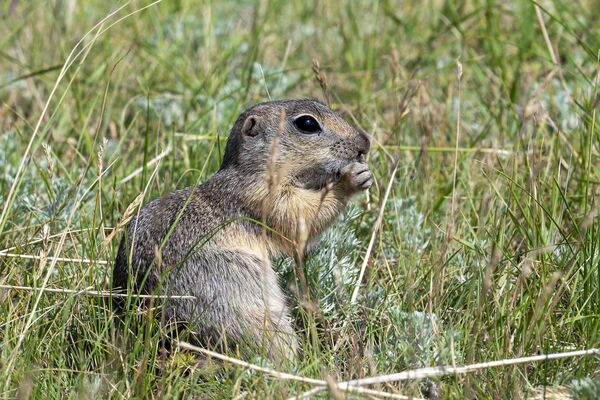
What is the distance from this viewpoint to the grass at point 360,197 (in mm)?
3152

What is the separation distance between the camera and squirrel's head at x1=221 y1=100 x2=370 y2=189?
3.94 meters

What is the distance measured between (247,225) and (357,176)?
1.56 feet

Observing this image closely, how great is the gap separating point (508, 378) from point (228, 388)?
2.90ft

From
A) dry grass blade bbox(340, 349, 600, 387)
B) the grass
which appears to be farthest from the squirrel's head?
dry grass blade bbox(340, 349, 600, 387)

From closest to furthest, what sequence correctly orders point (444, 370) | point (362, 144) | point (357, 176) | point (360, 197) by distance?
1. point (444, 370)
2. point (357, 176)
3. point (362, 144)
4. point (360, 197)

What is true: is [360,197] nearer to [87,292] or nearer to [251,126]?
[251,126]

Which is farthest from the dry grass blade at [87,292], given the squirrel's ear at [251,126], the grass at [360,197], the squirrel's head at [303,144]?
the squirrel's ear at [251,126]

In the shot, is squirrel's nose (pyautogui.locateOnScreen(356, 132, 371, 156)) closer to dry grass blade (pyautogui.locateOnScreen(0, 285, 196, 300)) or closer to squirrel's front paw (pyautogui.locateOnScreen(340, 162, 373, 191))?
squirrel's front paw (pyautogui.locateOnScreen(340, 162, 373, 191))

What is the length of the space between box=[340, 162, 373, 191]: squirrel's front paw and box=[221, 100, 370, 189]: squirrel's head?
0.09m

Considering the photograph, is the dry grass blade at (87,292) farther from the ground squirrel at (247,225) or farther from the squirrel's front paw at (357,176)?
the squirrel's front paw at (357,176)

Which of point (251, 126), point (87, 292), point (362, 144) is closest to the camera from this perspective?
point (87, 292)

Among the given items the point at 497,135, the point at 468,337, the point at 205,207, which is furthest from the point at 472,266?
the point at 497,135

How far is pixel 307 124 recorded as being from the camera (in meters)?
3.96

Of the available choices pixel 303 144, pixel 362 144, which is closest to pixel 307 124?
pixel 303 144
